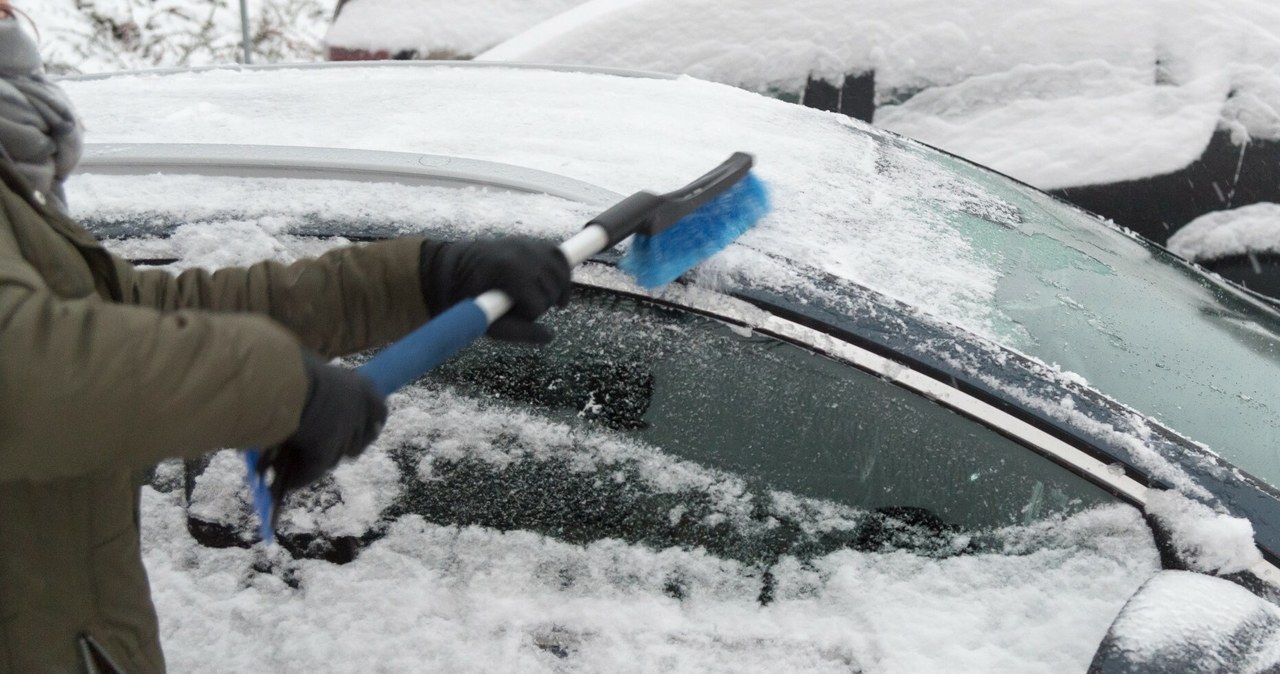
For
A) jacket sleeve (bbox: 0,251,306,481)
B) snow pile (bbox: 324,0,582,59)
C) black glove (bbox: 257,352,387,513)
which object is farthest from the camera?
snow pile (bbox: 324,0,582,59)

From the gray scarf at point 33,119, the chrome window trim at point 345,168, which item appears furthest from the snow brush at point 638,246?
the gray scarf at point 33,119

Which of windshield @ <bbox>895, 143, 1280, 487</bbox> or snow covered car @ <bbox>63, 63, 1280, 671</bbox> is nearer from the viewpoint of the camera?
snow covered car @ <bbox>63, 63, 1280, 671</bbox>

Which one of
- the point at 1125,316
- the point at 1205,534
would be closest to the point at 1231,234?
the point at 1125,316

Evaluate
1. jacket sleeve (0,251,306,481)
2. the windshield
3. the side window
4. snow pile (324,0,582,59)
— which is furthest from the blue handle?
snow pile (324,0,582,59)

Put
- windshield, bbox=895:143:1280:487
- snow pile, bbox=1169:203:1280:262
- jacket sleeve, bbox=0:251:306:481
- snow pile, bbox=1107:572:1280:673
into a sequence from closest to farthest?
jacket sleeve, bbox=0:251:306:481 < snow pile, bbox=1107:572:1280:673 < windshield, bbox=895:143:1280:487 < snow pile, bbox=1169:203:1280:262

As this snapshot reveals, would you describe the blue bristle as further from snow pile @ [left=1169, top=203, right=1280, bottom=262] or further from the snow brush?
snow pile @ [left=1169, top=203, right=1280, bottom=262]

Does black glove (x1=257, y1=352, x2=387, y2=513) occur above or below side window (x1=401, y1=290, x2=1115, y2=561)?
above

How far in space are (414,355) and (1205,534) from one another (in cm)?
103

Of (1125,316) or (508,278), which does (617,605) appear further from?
(1125,316)

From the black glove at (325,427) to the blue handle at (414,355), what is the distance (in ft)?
0.14

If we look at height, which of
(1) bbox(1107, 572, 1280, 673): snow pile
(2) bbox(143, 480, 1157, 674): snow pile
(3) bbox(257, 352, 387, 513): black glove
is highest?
(3) bbox(257, 352, 387, 513): black glove

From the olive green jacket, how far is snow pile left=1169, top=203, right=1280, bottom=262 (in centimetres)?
313

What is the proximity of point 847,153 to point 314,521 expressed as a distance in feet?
3.90

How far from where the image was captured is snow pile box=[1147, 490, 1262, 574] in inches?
53.4
